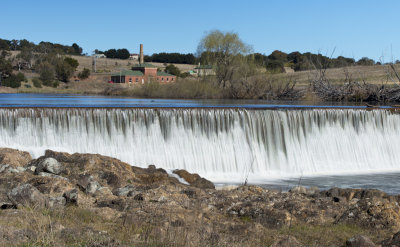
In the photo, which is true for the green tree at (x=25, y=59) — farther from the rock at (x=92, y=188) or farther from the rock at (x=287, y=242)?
the rock at (x=287, y=242)

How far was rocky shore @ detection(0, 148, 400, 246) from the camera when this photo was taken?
20.9 ft

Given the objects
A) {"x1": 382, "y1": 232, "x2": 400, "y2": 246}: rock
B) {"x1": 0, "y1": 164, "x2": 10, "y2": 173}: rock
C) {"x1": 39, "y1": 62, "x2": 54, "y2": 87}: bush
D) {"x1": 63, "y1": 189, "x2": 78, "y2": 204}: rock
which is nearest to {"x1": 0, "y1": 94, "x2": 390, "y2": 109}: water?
{"x1": 0, "y1": 164, "x2": 10, "y2": 173}: rock

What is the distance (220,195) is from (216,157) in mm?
9084

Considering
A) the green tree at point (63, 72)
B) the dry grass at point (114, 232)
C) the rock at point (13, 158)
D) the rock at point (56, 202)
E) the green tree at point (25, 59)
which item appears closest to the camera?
the dry grass at point (114, 232)

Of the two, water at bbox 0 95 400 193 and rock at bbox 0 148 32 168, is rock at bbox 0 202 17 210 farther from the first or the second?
water at bbox 0 95 400 193

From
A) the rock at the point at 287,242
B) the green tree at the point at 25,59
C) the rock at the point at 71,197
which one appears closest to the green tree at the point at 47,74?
the green tree at the point at 25,59

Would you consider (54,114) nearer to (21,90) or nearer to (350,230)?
(350,230)

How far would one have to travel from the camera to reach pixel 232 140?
69.7ft

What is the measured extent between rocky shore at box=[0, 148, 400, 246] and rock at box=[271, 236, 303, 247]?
0.01 meters

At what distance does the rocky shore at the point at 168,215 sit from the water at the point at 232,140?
5801 millimetres

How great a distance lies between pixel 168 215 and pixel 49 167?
536cm

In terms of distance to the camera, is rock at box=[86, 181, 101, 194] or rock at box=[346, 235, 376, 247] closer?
rock at box=[346, 235, 376, 247]

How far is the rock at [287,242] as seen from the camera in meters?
7.34

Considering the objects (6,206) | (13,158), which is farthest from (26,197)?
(13,158)
